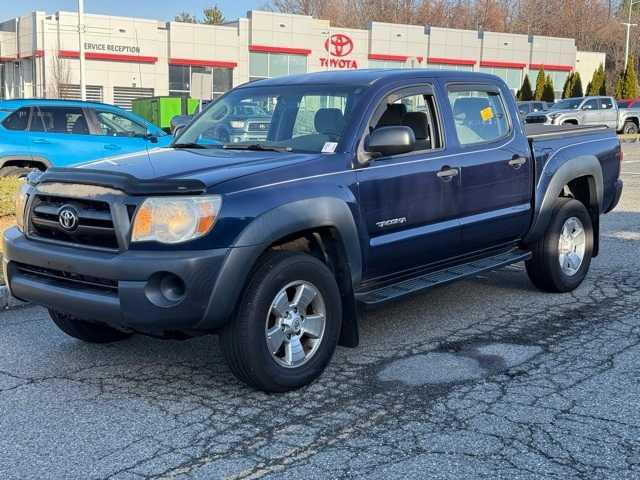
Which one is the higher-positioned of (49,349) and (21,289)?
(21,289)

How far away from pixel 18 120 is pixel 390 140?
9075 millimetres

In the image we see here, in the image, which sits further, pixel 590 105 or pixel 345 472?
pixel 590 105

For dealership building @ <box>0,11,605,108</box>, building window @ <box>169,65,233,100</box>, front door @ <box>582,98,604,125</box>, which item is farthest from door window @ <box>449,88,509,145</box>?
building window @ <box>169,65,233,100</box>

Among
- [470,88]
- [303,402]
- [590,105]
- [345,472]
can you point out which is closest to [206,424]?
[303,402]

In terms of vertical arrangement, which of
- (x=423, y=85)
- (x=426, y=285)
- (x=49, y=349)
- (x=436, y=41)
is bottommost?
(x=49, y=349)

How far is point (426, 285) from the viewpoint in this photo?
5449 mm

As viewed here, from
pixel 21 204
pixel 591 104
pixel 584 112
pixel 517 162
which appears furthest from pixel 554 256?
pixel 591 104

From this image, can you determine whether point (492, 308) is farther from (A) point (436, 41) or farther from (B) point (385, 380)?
(A) point (436, 41)

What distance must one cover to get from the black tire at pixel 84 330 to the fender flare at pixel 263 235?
148 centimetres

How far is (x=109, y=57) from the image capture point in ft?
140

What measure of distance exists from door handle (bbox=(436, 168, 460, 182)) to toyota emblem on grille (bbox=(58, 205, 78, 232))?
7.94ft

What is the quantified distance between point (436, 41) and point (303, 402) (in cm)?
5230

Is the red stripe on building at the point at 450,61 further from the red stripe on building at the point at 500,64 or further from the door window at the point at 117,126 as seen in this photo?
the door window at the point at 117,126

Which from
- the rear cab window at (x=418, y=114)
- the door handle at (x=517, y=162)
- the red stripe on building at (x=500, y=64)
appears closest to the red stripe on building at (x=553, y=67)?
the red stripe on building at (x=500, y=64)
